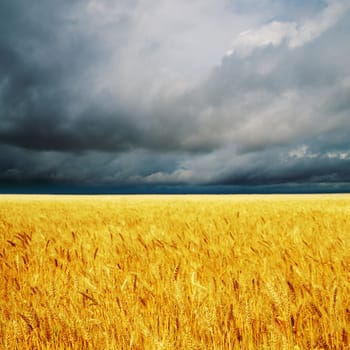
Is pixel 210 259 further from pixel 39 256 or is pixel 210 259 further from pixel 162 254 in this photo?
pixel 39 256

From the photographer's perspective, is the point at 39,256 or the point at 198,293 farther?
the point at 39,256

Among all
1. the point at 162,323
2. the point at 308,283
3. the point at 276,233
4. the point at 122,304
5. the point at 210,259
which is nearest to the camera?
the point at 162,323

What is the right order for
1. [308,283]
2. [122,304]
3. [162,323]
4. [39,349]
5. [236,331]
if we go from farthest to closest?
[308,283], [122,304], [162,323], [236,331], [39,349]

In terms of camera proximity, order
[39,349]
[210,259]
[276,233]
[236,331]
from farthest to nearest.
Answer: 1. [276,233]
2. [210,259]
3. [236,331]
4. [39,349]

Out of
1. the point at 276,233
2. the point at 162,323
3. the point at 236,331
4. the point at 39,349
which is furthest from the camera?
the point at 276,233

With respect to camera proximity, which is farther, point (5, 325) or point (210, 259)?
point (210, 259)

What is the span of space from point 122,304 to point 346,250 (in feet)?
7.47

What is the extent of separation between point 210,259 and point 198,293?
1023 mm

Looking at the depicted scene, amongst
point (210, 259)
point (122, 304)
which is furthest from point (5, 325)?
point (210, 259)

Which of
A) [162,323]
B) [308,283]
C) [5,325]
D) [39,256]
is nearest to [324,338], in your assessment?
[308,283]

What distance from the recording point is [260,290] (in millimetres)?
2221

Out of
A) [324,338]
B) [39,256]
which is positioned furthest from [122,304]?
[39,256]

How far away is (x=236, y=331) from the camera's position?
1760mm

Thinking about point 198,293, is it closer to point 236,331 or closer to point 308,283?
point 236,331
